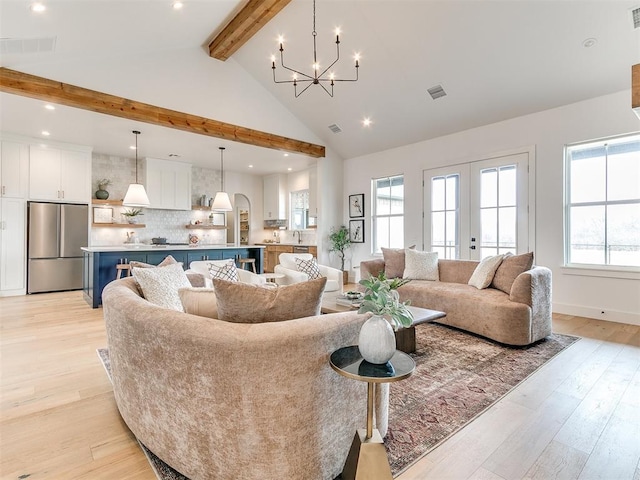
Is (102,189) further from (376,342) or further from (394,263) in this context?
(376,342)

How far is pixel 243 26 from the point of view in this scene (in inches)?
167

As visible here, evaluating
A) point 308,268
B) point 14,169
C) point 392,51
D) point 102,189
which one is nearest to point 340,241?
point 308,268

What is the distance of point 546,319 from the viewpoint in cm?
337

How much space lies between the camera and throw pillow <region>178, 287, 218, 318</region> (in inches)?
64.4

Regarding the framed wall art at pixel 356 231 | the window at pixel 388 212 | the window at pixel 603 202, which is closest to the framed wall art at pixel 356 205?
the framed wall art at pixel 356 231

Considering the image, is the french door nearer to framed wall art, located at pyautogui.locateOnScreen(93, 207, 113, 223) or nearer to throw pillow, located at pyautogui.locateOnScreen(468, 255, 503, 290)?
throw pillow, located at pyautogui.locateOnScreen(468, 255, 503, 290)

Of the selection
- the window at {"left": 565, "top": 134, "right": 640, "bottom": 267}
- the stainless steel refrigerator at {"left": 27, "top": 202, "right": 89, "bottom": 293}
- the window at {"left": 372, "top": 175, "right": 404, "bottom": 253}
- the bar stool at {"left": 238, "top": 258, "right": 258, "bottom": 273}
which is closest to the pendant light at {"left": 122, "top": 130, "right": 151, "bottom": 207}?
the stainless steel refrigerator at {"left": 27, "top": 202, "right": 89, "bottom": 293}

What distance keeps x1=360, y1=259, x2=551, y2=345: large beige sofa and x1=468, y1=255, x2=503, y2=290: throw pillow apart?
7 cm

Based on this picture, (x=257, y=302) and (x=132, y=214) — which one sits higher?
(x=132, y=214)

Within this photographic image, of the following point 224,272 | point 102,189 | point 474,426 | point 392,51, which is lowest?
point 474,426

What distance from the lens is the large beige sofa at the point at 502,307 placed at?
3156mm

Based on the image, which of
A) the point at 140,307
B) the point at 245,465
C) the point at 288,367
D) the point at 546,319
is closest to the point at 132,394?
the point at 140,307

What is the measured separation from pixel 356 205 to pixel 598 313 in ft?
14.7

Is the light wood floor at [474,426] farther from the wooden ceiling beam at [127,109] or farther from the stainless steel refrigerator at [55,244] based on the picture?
the stainless steel refrigerator at [55,244]
